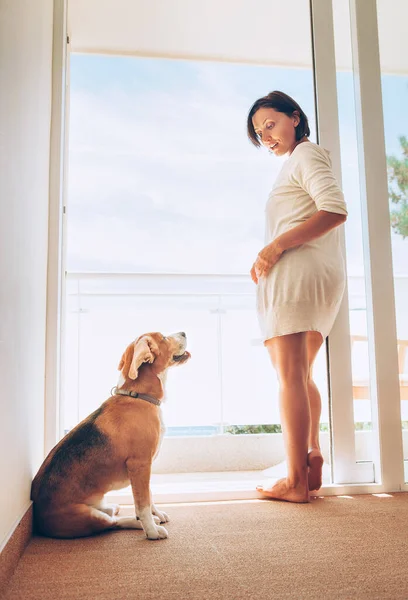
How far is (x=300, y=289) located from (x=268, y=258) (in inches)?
6.8

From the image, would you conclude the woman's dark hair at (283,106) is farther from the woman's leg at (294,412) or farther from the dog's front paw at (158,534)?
the dog's front paw at (158,534)

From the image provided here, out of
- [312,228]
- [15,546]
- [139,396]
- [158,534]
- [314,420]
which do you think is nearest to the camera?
[15,546]

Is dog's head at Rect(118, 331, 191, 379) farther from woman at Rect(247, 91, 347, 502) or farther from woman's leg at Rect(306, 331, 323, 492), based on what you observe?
woman's leg at Rect(306, 331, 323, 492)

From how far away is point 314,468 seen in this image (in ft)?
7.25

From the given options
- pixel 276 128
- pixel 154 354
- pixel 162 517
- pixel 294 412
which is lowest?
pixel 162 517

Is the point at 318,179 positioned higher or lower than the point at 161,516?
higher

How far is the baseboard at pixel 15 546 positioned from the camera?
51.4 inches

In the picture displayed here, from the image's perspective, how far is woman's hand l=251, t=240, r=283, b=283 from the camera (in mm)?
2207

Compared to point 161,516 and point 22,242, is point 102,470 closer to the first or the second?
point 161,516

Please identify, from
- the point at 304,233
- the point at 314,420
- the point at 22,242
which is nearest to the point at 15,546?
the point at 22,242

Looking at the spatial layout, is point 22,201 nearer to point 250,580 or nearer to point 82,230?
point 250,580

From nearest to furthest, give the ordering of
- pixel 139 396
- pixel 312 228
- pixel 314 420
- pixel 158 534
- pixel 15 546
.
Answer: pixel 15 546
pixel 158 534
pixel 139 396
pixel 312 228
pixel 314 420

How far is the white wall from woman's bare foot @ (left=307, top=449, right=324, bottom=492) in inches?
40.0

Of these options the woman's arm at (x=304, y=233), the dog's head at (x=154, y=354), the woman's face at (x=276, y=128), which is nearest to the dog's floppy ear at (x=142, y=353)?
the dog's head at (x=154, y=354)
